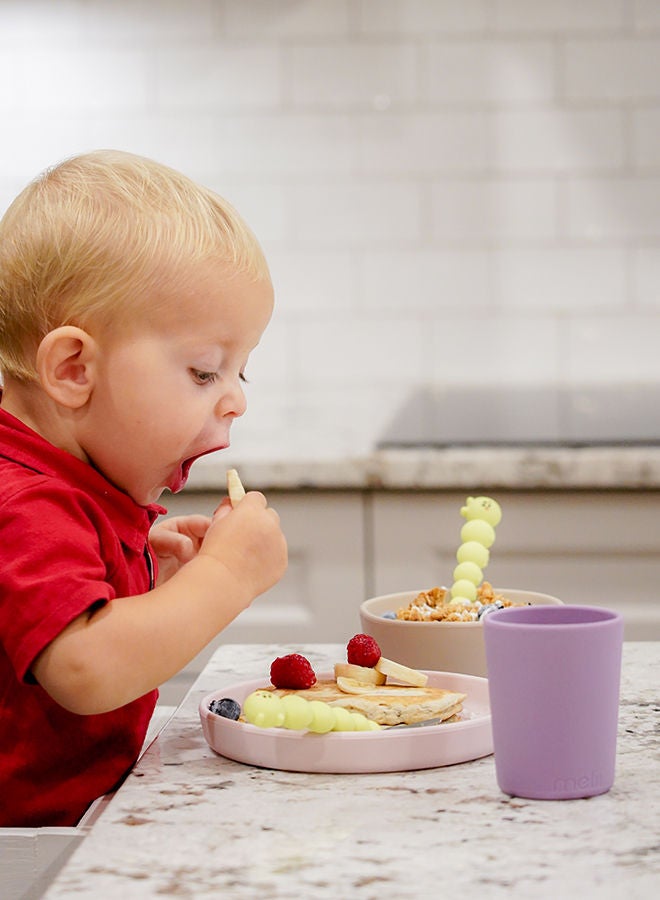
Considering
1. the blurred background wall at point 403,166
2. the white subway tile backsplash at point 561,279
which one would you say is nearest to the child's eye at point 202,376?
the blurred background wall at point 403,166

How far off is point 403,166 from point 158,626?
2.07m

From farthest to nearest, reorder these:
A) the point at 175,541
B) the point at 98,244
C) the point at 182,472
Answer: the point at 175,541 → the point at 182,472 → the point at 98,244

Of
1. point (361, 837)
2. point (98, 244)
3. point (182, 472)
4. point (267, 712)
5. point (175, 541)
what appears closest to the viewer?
point (361, 837)

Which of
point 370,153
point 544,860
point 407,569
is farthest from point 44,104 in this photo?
point 544,860

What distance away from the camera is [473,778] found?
74cm

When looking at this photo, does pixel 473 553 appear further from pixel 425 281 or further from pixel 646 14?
pixel 646 14

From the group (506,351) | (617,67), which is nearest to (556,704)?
(506,351)

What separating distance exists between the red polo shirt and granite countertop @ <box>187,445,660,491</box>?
3.29 feet

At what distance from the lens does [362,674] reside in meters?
0.85

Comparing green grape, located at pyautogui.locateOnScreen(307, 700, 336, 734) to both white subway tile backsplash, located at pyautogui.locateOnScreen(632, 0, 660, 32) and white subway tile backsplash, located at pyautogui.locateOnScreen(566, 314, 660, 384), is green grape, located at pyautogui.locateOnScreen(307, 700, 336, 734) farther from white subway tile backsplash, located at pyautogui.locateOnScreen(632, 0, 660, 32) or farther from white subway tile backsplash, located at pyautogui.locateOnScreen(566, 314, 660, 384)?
white subway tile backsplash, located at pyautogui.locateOnScreen(632, 0, 660, 32)

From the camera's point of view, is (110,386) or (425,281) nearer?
(110,386)

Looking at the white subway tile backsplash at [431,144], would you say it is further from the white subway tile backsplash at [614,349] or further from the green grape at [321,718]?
the green grape at [321,718]

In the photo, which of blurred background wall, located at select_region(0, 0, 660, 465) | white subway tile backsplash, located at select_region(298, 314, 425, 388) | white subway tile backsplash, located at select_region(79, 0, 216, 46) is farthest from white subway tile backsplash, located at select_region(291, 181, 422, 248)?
white subway tile backsplash, located at select_region(79, 0, 216, 46)

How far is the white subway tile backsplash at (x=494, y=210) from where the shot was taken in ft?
8.88
